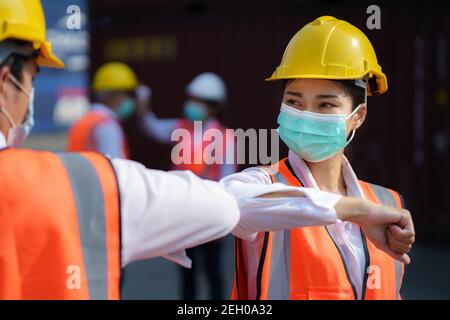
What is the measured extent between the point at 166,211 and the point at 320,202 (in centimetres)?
45

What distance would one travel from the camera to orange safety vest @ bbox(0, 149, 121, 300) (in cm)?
172

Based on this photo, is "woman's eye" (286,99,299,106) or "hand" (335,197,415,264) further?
"woman's eye" (286,99,299,106)

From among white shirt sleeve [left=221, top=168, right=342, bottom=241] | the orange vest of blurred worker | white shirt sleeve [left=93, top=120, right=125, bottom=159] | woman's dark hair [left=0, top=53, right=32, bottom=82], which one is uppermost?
woman's dark hair [left=0, top=53, right=32, bottom=82]

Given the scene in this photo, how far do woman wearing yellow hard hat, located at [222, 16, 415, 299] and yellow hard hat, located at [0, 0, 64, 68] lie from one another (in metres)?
0.61

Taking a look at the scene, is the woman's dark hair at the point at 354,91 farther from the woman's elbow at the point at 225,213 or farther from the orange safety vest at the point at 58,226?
the orange safety vest at the point at 58,226

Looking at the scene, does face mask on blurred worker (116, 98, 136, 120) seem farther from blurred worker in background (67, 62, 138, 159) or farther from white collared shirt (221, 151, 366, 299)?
white collared shirt (221, 151, 366, 299)

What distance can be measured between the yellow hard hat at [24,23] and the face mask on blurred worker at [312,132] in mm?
1021

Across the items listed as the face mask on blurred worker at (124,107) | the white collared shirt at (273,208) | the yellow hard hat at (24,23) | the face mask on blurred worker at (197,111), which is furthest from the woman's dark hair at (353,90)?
the face mask on blurred worker at (124,107)

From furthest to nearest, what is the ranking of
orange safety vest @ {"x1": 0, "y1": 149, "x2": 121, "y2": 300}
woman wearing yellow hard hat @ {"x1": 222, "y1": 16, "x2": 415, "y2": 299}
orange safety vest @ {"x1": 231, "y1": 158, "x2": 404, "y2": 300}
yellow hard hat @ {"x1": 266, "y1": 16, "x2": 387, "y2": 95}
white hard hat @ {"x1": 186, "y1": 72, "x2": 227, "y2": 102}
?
white hard hat @ {"x1": 186, "y1": 72, "x2": 227, "y2": 102}, yellow hard hat @ {"x1": 266, "y1": 16, "x2": 387, "y2": 95}, orange safety vest @ {"x1": 231, "y1": 158, "x2": 404, "y2": 300}, woman wearing yellow hard hat @ {"x1": 222, "y1": 16, "x2": 415, "y2": 299}, orange safety vest @ {"x1": 0, "y1": 149, "x2": 121, "y2": 300}

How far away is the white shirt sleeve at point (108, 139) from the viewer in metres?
6.55

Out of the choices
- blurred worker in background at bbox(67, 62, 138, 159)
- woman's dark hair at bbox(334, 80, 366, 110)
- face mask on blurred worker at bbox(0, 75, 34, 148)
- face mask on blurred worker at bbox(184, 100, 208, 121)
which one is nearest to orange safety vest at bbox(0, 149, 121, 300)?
face mask on blurred worker at bbox(0, 75, 34, 148)

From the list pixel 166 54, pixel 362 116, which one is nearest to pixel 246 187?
pixel 362 116
